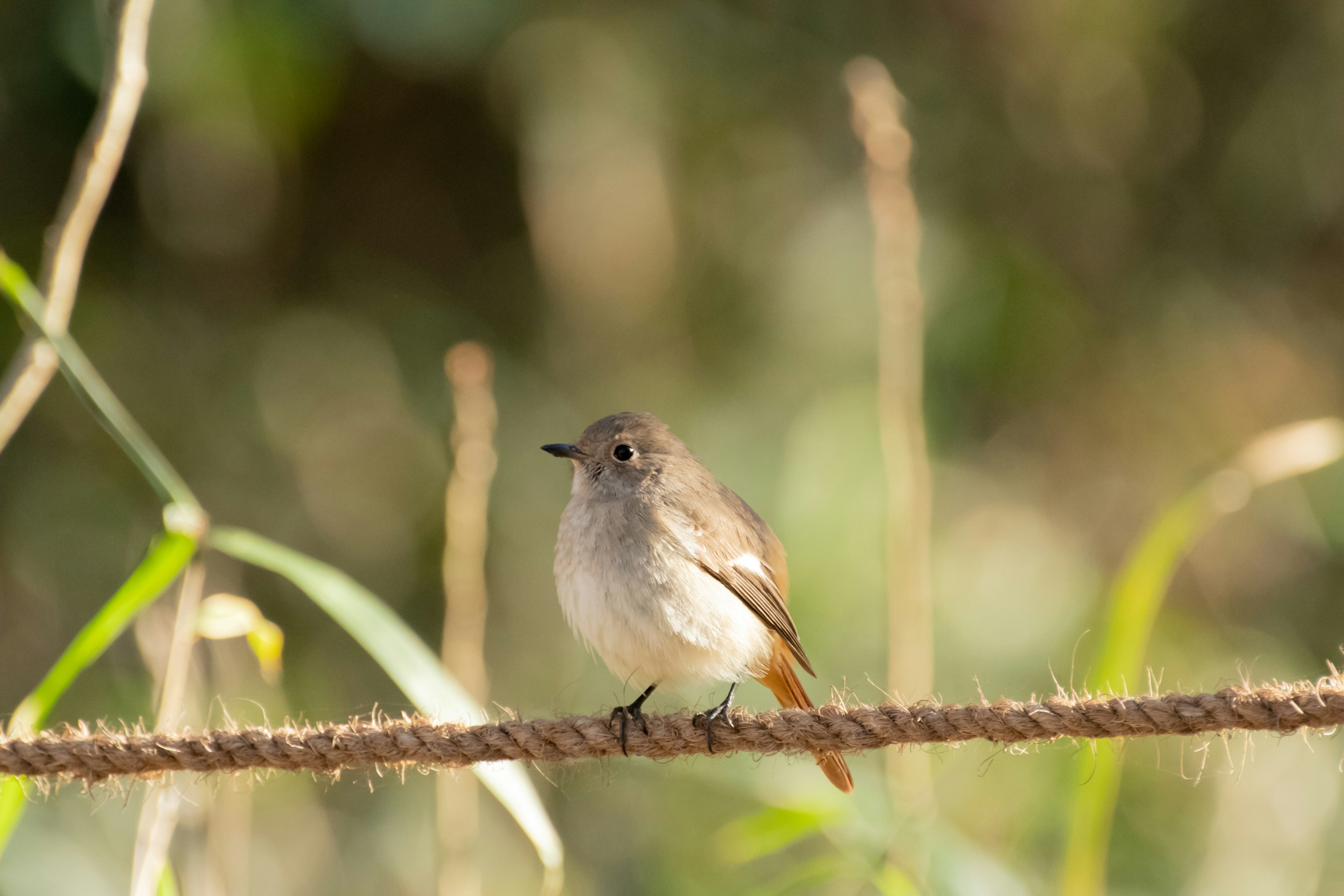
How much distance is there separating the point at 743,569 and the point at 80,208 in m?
1.92

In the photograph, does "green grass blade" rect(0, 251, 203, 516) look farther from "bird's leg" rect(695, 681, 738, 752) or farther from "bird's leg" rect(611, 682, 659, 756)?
"bird's leg" rect(695, 681, 738, 752)

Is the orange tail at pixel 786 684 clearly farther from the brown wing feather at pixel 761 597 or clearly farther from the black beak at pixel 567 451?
the black beak at pixel 567 451

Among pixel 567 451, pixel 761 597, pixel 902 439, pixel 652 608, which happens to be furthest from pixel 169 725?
pixel 902 439

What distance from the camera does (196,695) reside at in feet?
11.0

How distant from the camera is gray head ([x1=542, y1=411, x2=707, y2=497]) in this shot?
343cm

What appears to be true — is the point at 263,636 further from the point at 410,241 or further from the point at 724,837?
the point at 410,241

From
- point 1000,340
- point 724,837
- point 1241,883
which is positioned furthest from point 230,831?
point 1000,340

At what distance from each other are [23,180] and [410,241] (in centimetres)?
216

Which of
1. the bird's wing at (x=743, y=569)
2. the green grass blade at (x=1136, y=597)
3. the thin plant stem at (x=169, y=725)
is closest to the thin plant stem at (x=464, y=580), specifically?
the bird's wing at (x=743, y=569)

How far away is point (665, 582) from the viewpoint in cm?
309

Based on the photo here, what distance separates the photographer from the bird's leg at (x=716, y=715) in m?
2.21

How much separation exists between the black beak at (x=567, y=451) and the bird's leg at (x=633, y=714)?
755 millimetres

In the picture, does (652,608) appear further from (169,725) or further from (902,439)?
(169,725)

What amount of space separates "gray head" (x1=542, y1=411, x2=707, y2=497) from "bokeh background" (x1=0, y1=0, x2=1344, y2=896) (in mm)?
1923
